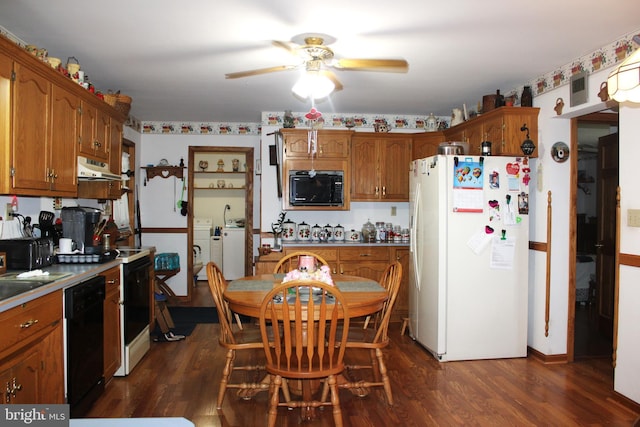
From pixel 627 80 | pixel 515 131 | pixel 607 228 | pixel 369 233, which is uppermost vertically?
pixel 515 131

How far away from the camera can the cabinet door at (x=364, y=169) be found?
5082mm

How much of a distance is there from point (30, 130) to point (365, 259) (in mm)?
3258

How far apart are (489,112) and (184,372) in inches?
130

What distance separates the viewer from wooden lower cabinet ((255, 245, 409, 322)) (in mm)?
4766

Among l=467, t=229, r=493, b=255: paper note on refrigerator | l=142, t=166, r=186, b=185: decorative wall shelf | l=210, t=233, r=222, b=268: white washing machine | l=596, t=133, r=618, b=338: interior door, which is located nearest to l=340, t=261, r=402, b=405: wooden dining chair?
l=467, t=229, r=493, b=255: paper note on refrigerator

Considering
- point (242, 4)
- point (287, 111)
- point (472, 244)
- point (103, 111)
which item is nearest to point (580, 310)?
point (472, 244)

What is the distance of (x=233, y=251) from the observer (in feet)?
24.0

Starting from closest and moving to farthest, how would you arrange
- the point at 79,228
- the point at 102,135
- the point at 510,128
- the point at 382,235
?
the point at 79,228
the point at 102,135
the point at 510,128
the point at 382,235

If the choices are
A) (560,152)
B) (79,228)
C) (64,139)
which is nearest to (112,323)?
(79,228)

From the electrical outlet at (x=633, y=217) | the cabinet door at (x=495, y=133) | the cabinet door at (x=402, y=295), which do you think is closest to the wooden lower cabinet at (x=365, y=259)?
the cabinet door at (x=402, y=295)

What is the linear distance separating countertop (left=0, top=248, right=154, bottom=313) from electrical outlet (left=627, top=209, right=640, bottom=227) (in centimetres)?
336

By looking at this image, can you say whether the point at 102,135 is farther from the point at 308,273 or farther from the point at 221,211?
the point at 221,211

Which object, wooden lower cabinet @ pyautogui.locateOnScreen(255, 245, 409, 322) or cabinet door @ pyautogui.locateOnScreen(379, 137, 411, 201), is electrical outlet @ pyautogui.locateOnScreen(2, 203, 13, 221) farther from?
cabinet door @ pyautogui.locateOnScreen(379, 137, 411, 201)

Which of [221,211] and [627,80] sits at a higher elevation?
[627,80]
